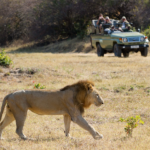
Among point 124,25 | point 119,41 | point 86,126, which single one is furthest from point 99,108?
point 124,25

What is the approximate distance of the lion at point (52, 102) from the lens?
18.7 feet

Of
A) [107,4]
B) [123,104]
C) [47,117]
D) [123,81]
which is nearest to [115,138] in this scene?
[47,117]

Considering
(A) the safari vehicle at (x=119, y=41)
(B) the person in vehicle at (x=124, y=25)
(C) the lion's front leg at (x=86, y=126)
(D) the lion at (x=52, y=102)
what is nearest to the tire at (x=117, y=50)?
(A) the safari vehicle at (x=119, y=41)

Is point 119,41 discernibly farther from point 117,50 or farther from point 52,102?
point 52,102

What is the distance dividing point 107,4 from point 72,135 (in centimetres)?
2411

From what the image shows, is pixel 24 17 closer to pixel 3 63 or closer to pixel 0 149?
pixel 3 63

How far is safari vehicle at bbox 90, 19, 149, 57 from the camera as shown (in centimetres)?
1802

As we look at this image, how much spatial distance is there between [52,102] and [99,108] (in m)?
3.23

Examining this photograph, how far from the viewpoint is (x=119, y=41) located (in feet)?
59.2

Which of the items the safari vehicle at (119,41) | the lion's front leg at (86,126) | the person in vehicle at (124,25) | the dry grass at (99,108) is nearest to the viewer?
the dry grass at (99,108)

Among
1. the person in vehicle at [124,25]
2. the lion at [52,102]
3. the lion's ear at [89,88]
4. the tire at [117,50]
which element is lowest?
the tire at [117,50]

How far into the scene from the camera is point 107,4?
29141mm

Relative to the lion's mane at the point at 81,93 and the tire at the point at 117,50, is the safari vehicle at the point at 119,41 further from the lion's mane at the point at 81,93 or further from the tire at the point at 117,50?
the lion's mane at the point at 81,93

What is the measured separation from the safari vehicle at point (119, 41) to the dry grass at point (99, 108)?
5.82ft
